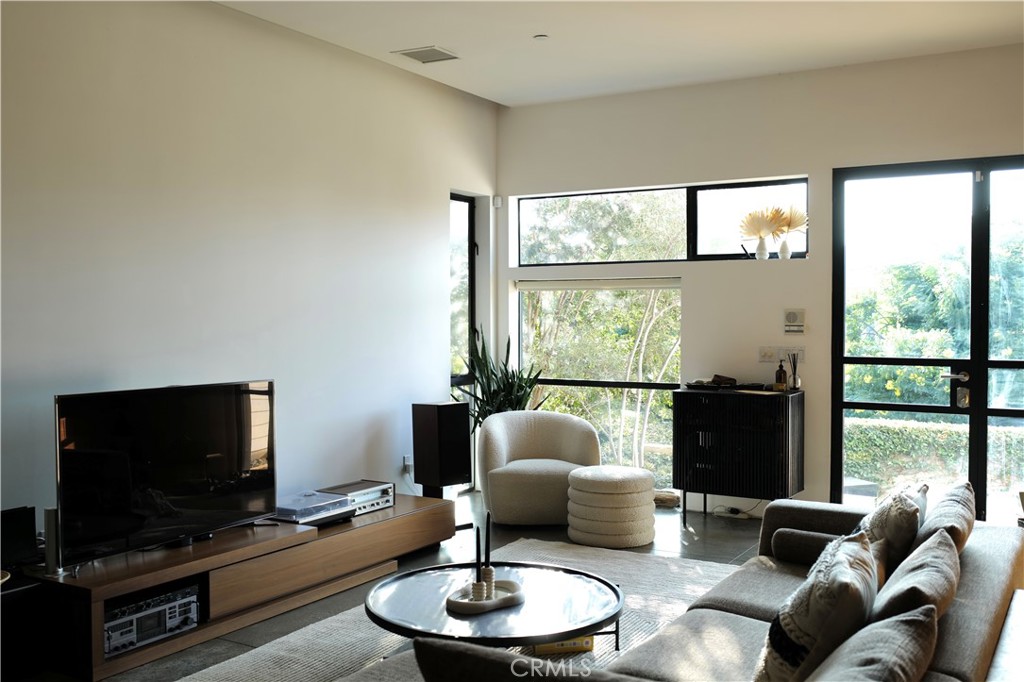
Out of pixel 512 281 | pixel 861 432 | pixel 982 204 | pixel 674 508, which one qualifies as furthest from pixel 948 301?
pixel 512 281

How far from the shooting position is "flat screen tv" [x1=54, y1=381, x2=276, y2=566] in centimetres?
359

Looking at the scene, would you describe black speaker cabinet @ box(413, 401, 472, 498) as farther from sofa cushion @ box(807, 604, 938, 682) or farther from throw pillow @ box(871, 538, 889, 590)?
sofa cushion @ box(807, 604, 938, 682)

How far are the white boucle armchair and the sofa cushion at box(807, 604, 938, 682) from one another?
3813 mm

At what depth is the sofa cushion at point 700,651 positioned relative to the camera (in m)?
2.46

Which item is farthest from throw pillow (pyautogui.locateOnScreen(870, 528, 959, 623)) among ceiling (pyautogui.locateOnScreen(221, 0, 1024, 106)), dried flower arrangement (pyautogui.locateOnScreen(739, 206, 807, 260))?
dried flower arrangement (pyautogui.locateOnScreen(739, 206, 807, 260))

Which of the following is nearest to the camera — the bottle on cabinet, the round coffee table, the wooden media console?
the round coffee table

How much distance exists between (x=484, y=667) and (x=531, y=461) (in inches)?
172

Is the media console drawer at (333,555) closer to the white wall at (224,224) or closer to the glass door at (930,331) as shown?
the white wall at (224,224)

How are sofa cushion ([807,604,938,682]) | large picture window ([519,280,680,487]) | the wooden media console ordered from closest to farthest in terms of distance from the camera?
1. sofa cushion ([807,604,938,682])
2. the wooden media console
3. large picture window ([519,280,680,487])

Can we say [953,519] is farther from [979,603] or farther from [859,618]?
[859,618]

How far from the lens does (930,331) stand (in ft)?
18.7

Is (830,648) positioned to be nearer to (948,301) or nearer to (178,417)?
(178,417)

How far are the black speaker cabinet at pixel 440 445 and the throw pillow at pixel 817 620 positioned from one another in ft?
11.9

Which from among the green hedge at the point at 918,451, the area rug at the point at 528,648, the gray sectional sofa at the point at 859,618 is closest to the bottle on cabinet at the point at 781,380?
the green hedge at the point at 918,451
